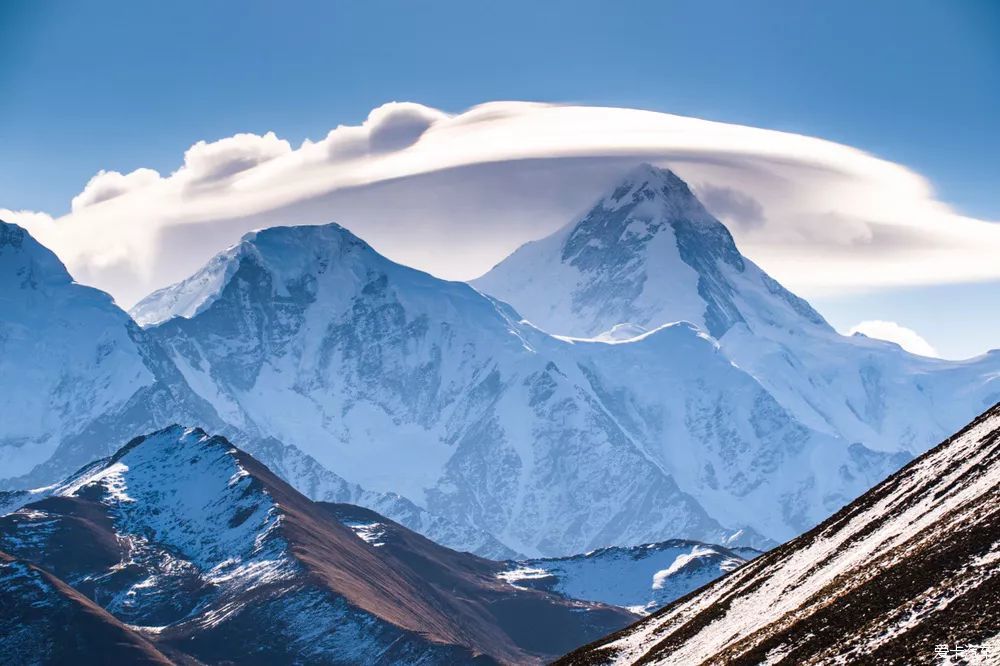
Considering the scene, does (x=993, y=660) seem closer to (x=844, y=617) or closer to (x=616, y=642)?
(x=844, y=617)

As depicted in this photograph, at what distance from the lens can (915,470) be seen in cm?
14738

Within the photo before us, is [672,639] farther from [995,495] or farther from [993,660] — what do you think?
[993,660]

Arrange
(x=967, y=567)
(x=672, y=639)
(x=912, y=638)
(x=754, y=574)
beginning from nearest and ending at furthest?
1. (x=912, y=638)
2. (x=967, y=567)
3. (x=672, y=639)
4. (x=754, y=574)

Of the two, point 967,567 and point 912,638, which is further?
point 967,567

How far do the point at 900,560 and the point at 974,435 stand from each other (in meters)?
35.5

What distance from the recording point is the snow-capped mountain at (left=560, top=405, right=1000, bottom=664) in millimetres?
92938

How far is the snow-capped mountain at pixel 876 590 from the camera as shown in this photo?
92938mm

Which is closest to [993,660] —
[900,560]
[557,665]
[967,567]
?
[967,567]

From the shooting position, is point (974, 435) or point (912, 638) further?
point (974, 435)

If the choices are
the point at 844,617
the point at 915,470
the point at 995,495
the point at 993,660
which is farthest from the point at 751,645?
the point at 915,470

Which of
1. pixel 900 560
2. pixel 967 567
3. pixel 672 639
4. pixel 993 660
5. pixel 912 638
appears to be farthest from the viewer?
pixel 672 639

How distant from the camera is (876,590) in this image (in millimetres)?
105125

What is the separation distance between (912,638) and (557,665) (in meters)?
57.9

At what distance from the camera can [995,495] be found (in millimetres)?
110188
